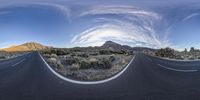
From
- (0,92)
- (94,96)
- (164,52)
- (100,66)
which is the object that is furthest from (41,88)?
(164,52)

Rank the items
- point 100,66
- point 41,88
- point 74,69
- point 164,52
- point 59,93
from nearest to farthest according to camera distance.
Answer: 1. point 59,93
2. point 41,88
3. point 74,69
4. point 100,66
5. point 164,52

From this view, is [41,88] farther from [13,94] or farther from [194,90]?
[194,90]

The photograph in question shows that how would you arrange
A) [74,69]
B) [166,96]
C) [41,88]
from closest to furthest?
[166,96], [41,88], [74,69]

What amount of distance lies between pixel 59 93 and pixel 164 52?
2578 inches

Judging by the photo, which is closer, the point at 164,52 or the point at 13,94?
the point at 13,94

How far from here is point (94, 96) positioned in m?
12.1

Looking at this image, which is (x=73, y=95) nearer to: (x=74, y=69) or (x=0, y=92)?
(x=0, y=92)

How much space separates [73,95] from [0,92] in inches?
83.8

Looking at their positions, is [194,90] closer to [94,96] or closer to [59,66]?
[94,96]

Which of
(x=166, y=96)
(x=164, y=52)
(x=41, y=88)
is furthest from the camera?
(x=164, y=52)

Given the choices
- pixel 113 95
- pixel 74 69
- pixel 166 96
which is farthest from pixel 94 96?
pixel 74 69

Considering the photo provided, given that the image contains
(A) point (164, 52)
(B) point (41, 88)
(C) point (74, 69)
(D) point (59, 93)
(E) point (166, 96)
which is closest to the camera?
(E) point (166, 96)

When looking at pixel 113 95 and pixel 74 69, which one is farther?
pixel 74 69

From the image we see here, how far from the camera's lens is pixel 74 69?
2797 cm
